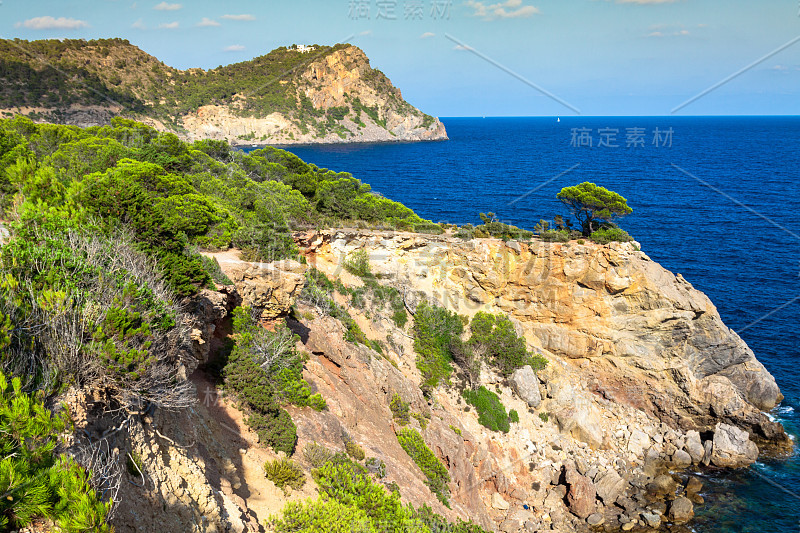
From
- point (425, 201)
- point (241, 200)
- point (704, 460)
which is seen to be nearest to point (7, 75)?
point (425, 201)

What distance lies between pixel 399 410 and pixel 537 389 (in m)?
13.5

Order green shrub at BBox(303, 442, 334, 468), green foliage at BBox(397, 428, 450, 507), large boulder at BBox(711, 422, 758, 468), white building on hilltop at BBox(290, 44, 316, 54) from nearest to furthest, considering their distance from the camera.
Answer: green shrub at BBox(303, 442, 334, 468) < green foliage at BBox(397, 428, 450, 507) < large boulder at BBox(711, 422, 758, 468) < white building on hilltop at BBox(290, 44, 316, 54)

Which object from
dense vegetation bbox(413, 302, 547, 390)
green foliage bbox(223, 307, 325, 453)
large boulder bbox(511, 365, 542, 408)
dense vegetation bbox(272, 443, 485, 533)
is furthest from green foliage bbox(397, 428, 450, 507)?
large boulder bbox(511, 365, 542, 408)

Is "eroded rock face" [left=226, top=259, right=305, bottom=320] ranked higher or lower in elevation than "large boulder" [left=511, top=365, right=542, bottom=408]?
higher

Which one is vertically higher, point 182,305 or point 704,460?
point 182,305

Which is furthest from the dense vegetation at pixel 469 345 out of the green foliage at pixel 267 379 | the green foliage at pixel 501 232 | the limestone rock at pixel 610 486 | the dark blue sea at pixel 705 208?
the green foliage at pixel 267 379

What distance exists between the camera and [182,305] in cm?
1283

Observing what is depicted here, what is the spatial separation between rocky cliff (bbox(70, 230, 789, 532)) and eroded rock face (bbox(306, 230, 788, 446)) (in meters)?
0.10

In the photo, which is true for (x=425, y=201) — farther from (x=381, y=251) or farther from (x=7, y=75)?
(x=7, y=75)

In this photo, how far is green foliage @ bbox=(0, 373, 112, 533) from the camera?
530cm

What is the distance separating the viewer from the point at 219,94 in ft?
513

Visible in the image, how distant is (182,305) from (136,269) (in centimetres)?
212

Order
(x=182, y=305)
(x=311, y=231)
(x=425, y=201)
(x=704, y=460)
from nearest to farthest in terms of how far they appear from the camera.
Answer: 1. (x=182, y=305)
2. (x=704, y=460)
3. (x=311, y=231)
4. (x=425, y=201)

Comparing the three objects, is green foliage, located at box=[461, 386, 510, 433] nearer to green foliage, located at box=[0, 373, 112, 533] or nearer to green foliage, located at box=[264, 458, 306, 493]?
green foliage, located at box=[264, 458, 306, 493]
